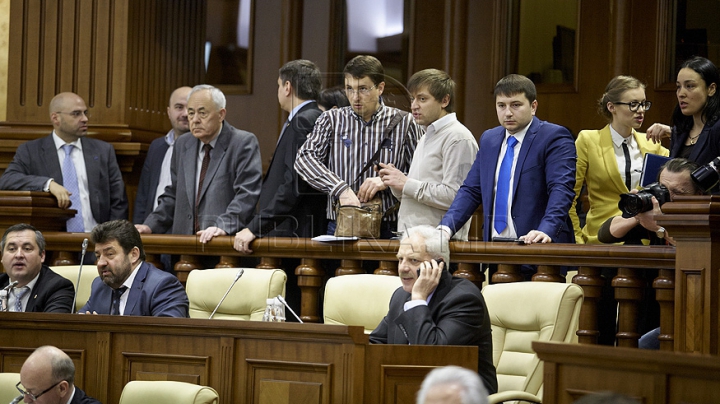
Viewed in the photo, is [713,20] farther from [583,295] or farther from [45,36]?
[45,36]

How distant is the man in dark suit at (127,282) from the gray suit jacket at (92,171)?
108cm

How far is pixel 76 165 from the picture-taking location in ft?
19.4

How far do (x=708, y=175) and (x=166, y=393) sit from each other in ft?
6.65

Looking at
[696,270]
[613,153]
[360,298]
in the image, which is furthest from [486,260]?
[696,270]

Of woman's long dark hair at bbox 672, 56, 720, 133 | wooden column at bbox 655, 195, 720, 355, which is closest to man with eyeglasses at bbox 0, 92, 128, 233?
woman's long dark hair at bbox 672, 56, 720, 133

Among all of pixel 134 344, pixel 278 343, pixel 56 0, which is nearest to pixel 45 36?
pixel 56 0

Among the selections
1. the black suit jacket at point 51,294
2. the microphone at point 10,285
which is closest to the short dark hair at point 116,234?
the black suit jacket at point 51,294

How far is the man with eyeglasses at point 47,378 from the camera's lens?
3.74m

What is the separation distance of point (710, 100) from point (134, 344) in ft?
8.10

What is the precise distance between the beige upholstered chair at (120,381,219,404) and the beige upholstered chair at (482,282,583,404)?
1074mm

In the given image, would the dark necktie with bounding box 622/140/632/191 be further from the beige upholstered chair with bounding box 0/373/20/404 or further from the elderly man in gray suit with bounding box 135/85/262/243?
the beige upholstered chair with bounding box 0/373/20/404

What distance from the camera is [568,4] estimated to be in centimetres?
647

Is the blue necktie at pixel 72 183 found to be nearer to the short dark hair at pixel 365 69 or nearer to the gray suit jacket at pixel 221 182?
the gray suit jacket at pixel 221 182

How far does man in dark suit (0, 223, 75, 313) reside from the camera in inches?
189
